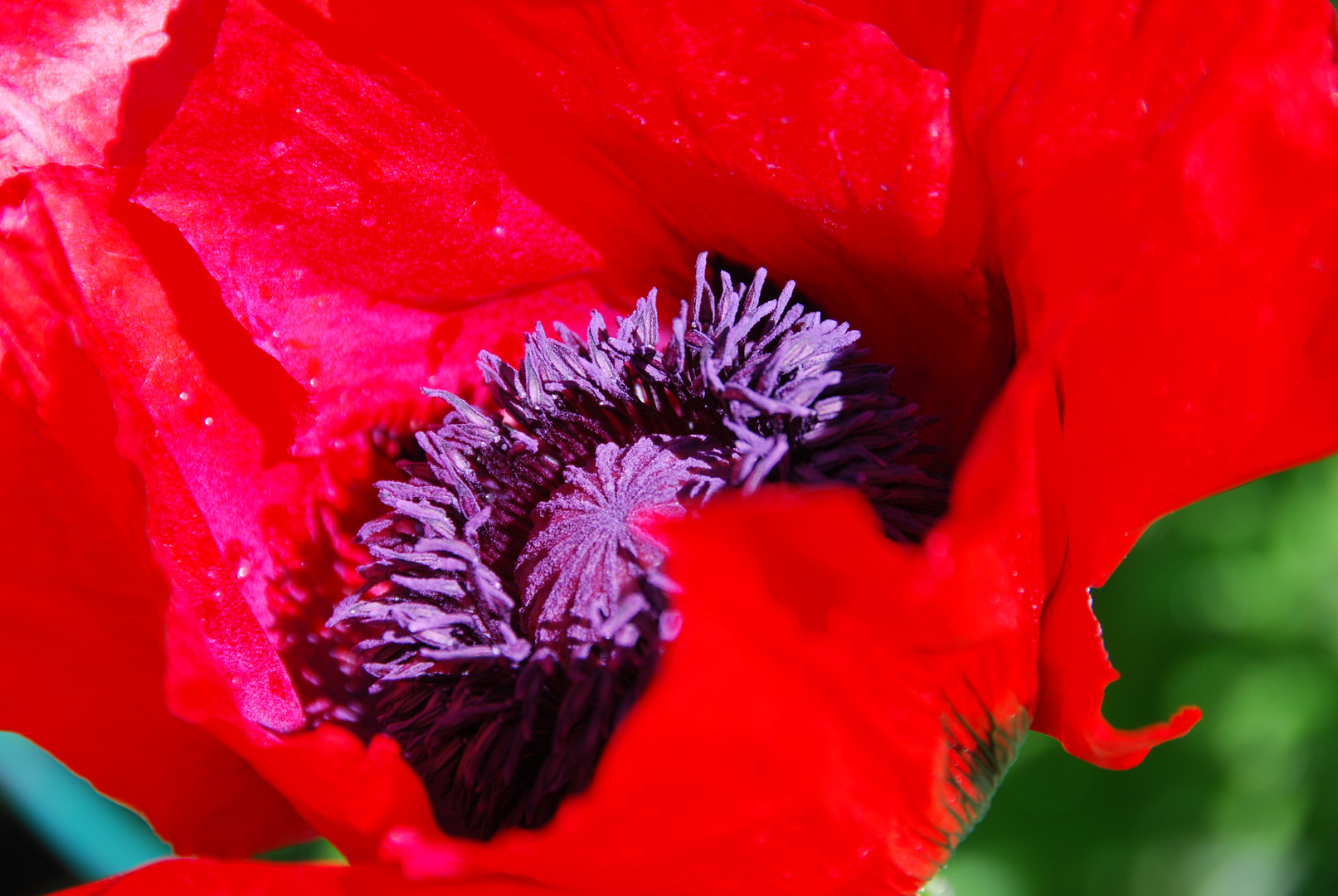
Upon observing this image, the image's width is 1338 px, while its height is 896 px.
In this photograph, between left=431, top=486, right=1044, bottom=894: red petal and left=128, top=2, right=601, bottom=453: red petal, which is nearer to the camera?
left=431, top=486, right=1044, bottom=894: red petal

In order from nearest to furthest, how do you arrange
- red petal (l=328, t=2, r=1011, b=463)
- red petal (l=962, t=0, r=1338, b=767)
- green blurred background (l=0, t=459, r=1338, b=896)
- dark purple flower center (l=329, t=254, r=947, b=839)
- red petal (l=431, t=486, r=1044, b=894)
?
red petal (l=431, t=486, r=1044, b=894) < red petal (l=962, t=0, r=1338, b=767) < red petal (l=328, t=2, r=1011, b=463) < dark purple flower center (l=329, t=254, r=947, b=839) < green blurred background (l=0, t=459, r=1338, b=896)

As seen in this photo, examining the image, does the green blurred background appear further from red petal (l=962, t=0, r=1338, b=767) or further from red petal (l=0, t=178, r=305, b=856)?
red petal (l=0, t=178, r=305, b=856)

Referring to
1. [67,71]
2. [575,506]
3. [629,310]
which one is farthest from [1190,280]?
[67,71]

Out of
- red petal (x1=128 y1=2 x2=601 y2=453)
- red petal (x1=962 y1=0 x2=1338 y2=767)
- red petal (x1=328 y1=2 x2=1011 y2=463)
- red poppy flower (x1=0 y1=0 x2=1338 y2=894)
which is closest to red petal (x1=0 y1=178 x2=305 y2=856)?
red poppy flower (x1=0 y1=0 x2=1338 y2=894)

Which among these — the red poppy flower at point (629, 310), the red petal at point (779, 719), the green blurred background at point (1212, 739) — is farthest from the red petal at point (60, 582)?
the green blurred background at point (1212, 739)

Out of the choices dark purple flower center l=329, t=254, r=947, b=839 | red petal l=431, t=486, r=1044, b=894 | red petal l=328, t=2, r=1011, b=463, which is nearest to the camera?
red petal l=431, t=486, r=1044, b=894

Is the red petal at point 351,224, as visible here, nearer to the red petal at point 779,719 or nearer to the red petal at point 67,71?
the red petal at point 67,71
